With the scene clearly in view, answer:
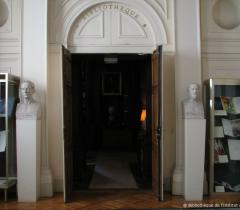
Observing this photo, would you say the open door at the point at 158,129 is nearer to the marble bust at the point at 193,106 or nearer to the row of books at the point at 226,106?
the marble bust at the point at 193,106

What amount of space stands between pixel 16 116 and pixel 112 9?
2.57 meters

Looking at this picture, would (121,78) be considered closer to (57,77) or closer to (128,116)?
(128,116)

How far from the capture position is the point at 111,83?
11.8m

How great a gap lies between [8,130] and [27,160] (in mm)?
659

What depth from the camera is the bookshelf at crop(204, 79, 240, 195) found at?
5559 mm

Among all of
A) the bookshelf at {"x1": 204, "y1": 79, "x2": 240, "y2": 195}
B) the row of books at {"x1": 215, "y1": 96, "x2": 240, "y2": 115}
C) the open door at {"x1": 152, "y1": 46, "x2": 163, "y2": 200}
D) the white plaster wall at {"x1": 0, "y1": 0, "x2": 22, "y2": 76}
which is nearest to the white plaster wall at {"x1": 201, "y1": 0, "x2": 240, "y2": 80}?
the bookshelf at {"x1": 204, "y1": 79, "x2": 240, "y2": 195}

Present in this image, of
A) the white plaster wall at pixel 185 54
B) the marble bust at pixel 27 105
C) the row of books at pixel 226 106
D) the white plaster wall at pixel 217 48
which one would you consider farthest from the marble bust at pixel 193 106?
the marble bust at pixel 27 105

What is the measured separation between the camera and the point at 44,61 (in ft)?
18.4

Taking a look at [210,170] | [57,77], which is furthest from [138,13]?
[210,170]

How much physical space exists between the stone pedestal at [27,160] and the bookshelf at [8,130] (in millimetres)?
225

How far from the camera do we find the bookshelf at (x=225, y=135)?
5.56m

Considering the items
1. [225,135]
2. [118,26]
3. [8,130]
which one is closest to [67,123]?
[8,130]

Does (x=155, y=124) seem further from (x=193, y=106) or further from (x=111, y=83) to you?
(x=111, y=83)

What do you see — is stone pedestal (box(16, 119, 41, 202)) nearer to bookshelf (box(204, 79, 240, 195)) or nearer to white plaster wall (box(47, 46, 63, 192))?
white plaster wall (box(47, 46, 63, 192))
